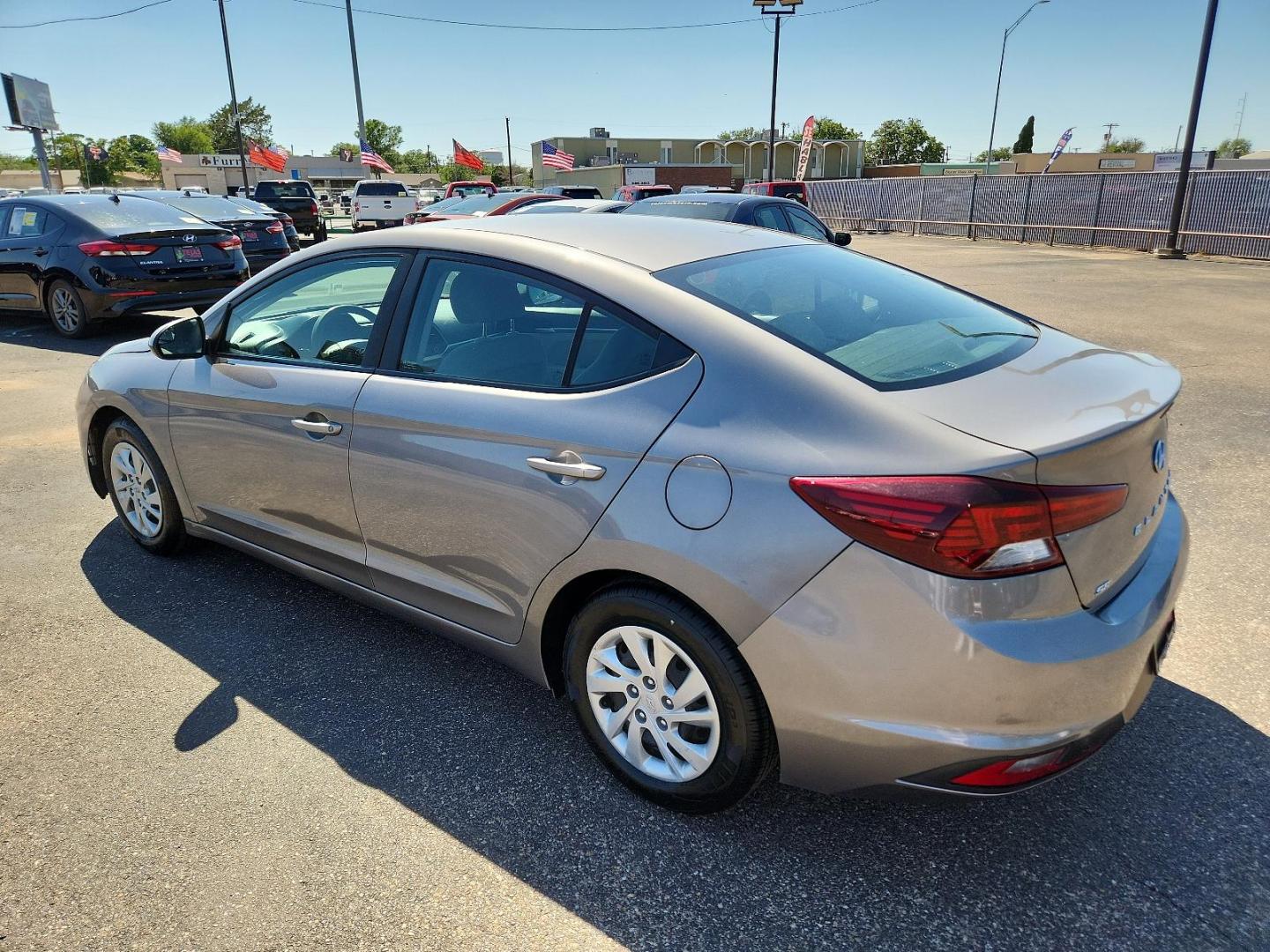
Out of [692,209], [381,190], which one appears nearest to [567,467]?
[692,209]

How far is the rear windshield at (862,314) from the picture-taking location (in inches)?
94.6

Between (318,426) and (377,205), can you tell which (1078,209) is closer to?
(377,205)

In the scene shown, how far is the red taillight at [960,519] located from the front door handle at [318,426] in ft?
6.12

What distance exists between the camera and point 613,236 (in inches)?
116

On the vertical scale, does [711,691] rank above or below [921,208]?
below

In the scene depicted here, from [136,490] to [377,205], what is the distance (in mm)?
25035

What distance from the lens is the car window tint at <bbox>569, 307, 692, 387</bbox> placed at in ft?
7.94

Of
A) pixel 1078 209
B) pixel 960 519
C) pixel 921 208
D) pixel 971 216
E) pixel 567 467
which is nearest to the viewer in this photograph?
pixel 960 519

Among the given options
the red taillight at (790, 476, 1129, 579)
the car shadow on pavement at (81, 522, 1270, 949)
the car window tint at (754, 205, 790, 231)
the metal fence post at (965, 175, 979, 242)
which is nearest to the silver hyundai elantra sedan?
the red taillight at (790, 476, 1129, 579)

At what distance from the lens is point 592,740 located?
2697mm

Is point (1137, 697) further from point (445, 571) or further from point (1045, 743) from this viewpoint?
point (445, 571)

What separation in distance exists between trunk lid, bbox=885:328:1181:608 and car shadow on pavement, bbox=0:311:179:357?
9.56 meters

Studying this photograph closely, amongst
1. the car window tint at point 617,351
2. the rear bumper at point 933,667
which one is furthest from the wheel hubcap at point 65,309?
the rear bumper at point 933,667

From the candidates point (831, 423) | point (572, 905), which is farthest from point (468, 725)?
point (831, 423)
